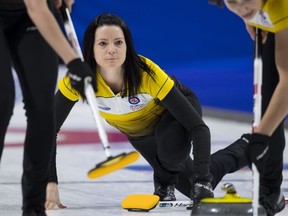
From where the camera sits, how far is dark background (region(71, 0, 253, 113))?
8.05 metres

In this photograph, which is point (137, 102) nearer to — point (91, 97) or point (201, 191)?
point (201, 191)

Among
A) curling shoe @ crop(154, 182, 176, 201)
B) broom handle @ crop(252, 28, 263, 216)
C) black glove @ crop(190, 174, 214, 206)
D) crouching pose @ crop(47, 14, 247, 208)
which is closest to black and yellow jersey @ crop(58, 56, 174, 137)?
crouching pose @ crop(47, 14, 247, 208)

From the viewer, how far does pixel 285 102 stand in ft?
11.0

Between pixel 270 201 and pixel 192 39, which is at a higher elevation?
pixel 192 39

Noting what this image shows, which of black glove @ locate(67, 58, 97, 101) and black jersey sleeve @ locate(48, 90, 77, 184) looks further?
black jersey sleeve @ locate(48, 90, 77, 184)

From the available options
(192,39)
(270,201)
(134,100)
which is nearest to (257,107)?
(270,201)

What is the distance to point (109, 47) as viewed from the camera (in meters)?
4.12

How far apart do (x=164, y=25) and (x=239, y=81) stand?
0.86 m

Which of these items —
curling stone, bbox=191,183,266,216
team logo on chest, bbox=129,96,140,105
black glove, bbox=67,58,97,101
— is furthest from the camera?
team logo on chest, bbox=129,96,140,105

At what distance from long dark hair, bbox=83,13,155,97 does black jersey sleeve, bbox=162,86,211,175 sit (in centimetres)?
15

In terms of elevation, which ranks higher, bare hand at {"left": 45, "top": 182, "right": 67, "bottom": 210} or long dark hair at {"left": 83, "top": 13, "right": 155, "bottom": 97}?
long dark hair at {"left": 83, "top": 13, "right": 155, "bottom": 97}

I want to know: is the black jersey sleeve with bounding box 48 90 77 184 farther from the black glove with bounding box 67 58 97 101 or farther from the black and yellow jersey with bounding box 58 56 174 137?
the black glove with bounding box 67 58 97 101

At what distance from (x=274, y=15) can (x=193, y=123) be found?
0.89 meters

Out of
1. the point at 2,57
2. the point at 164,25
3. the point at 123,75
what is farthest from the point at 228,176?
the point at 164,25
